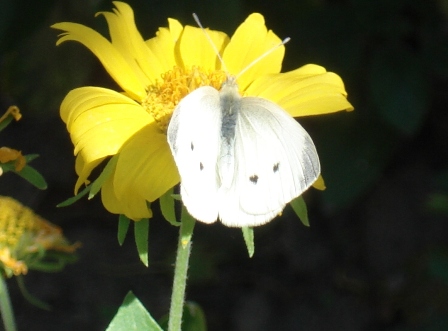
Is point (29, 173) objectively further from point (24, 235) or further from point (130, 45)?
point (130, 45)

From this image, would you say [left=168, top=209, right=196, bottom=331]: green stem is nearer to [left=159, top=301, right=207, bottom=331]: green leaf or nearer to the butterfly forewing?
the butterfly forewing

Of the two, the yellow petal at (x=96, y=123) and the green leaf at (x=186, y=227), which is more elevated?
the yellow petal at (x=96, y=123)

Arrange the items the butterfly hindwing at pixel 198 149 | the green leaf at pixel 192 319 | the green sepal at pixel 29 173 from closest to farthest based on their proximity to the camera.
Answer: the butterfly hindwing at pixel 198 149
the green sepal at pixel 29 173
the green leaf at pixel 192 319

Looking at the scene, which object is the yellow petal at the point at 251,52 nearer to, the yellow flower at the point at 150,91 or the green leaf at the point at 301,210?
the yellow flower at the point at 150,91

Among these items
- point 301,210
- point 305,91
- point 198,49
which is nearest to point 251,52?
point 198,49

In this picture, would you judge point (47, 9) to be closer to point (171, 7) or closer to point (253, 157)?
point (171, 7)

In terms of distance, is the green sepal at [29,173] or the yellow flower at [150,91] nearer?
the yellow flower at [150,91]

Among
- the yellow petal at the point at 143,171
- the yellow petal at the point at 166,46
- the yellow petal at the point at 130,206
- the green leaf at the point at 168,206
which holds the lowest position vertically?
the green leaf at the point at 168,206

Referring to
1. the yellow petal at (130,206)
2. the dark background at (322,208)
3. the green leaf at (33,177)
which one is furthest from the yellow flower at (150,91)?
the dark background at (322,208)
